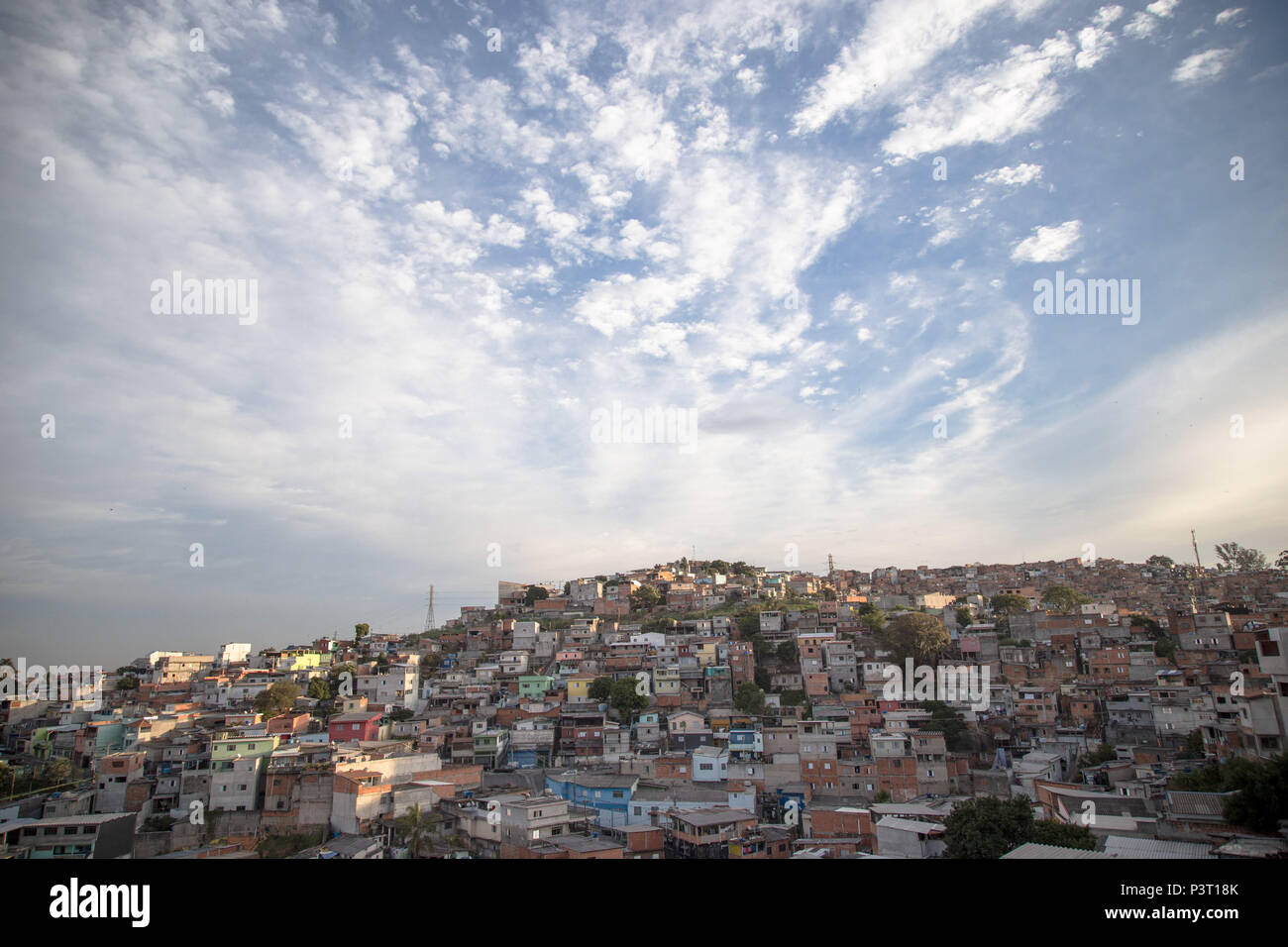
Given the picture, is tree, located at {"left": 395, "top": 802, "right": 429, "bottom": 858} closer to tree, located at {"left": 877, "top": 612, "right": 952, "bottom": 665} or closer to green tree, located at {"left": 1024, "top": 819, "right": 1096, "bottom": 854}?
green tree, located at {"left": 1024, "top": 819, "right": 1096, "bottom": 854}

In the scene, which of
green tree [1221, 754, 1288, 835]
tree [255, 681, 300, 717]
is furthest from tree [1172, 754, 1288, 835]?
tree [255, 681, 300, 717]

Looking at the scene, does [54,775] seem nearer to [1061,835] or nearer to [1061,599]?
[1061,835]

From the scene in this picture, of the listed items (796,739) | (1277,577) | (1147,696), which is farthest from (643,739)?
(1277,577)

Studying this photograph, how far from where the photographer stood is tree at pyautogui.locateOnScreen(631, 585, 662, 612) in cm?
3114

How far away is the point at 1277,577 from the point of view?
→ 27.6m

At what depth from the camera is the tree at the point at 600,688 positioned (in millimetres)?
19750

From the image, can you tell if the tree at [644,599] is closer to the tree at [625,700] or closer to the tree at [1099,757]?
the tree at [625,700]

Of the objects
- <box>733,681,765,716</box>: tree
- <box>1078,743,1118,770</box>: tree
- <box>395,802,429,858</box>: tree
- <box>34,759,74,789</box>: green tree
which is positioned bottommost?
<box>34,759,74,789</box>: green tree

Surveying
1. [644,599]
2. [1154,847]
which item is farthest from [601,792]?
[644,599]

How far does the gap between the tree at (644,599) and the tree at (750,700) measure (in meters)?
12.2

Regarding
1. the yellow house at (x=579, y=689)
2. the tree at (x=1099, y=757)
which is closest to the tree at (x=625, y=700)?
the yellow house at (x=579, y=689)

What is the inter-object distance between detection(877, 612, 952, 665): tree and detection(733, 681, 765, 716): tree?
180 inches
